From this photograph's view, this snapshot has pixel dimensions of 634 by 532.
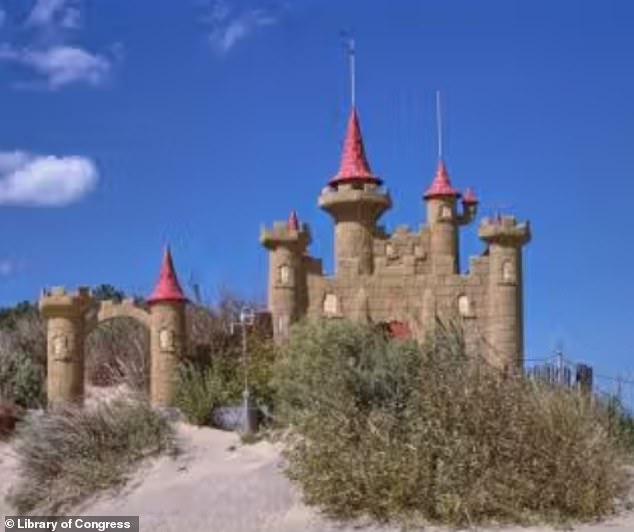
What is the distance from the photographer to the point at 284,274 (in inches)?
1027

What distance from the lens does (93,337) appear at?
33500 mm

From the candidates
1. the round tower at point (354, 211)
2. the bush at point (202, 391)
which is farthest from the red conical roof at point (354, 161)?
the bush at point (202, 391)

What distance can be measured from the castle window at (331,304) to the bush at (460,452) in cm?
844

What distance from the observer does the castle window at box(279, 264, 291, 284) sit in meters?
26.0

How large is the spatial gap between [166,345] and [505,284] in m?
7.72

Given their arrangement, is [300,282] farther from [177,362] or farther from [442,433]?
[442,433]

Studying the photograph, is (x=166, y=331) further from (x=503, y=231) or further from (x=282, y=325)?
(x=503, y=231)

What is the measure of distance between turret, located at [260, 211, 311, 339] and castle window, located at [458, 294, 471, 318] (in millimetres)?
3496

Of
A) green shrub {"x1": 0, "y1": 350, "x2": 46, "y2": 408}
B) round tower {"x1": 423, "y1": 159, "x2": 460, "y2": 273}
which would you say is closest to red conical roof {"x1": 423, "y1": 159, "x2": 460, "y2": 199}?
round tower {"x1": 423, "y1": 159, "x2": 460, "y2": 273}

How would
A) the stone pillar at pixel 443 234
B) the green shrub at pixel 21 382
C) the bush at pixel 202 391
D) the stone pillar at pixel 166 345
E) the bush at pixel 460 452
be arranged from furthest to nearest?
the green shrub at pixel 21 382
the stone pillar at pixel 443 234
the stone pillar at pixel 166 345
the bush at pixel 202 391
the bush at pixel 460 452

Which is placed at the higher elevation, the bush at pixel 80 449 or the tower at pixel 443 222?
the tower at pixel 443 222

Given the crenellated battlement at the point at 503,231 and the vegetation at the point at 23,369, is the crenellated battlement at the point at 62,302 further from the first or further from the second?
the crenellated battlement at the point at 503,231

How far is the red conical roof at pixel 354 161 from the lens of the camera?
88.5 ft

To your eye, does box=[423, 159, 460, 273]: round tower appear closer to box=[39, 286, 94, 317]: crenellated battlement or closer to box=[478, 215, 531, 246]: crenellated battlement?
box=[478, 215, 531, 246]: crenellated battlement
